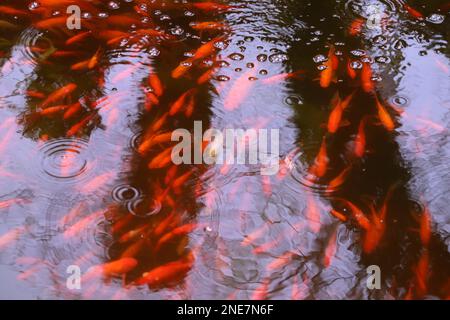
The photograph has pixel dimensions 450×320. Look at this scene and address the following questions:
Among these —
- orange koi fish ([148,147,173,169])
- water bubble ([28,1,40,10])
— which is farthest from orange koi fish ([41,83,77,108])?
water bubble ([28,1,40,10])

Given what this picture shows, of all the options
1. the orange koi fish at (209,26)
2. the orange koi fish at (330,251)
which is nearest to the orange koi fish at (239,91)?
the orange koi fish at (209,26)

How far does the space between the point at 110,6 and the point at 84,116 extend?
0.94 meters

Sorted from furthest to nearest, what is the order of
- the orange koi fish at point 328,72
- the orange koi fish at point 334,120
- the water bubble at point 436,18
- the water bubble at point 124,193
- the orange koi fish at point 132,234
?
the water bubble at point 436,18 → the orange koi fish at point 328,72 → the orange koi fish at point 334,120 → the water bubble at point 124,193 → the orange koi fish at point 132,234

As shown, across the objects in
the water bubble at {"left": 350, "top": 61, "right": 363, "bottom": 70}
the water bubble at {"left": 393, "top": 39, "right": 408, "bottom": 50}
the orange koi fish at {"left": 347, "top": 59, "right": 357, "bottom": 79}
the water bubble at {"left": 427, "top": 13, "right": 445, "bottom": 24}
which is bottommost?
the orange koi fish at {"left": 347, "top": 59, "right": 357, "bottom": 79}

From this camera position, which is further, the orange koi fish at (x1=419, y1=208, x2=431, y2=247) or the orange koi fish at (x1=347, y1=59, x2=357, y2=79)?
the orange koi fish at (x1=347, y1=59, x2=357, y2=79)

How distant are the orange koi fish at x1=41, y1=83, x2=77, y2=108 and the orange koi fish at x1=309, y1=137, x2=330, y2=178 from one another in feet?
4.29

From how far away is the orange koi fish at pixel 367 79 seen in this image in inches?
117

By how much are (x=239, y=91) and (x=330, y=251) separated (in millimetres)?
1022

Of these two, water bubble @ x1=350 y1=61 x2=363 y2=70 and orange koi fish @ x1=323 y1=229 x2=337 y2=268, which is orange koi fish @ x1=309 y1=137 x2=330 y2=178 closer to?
orange koi fish @ x1=323 y1=229 x2=337 y2=268

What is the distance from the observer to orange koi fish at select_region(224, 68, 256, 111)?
2.90 m

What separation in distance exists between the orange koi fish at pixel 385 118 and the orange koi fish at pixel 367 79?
130mm

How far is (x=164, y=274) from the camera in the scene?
226 cm
